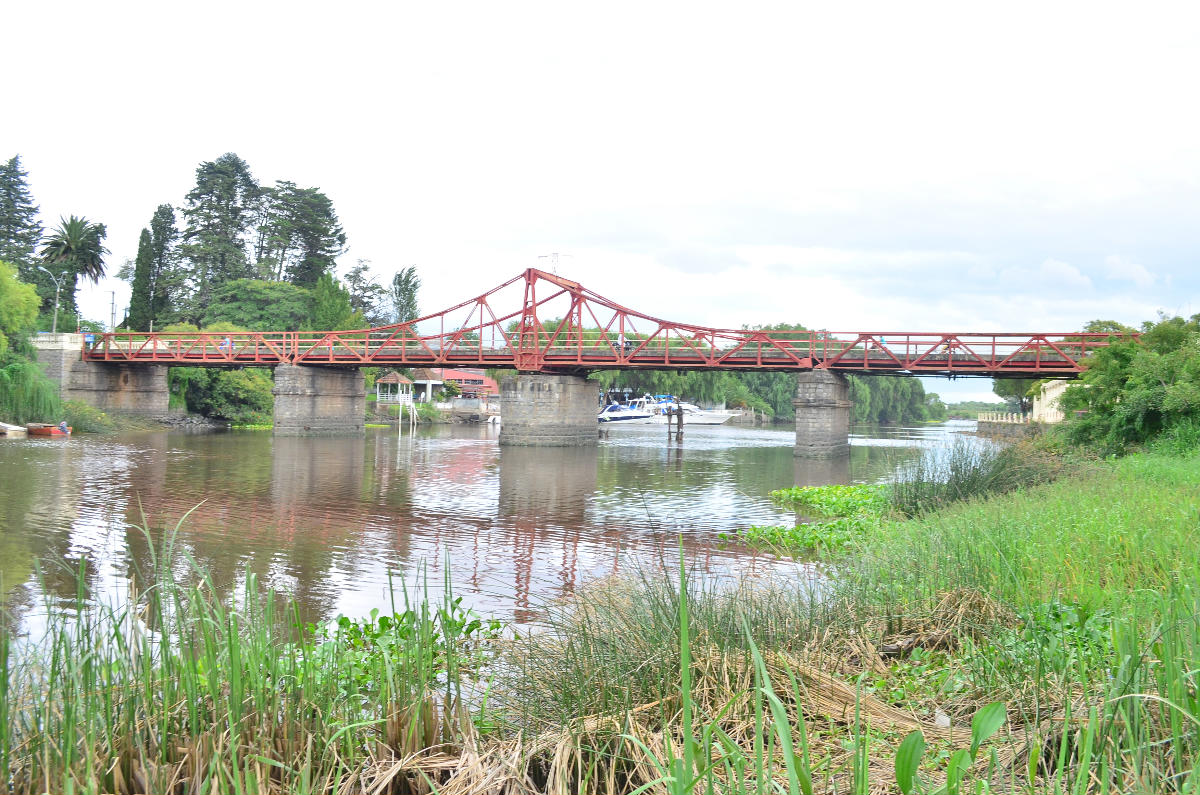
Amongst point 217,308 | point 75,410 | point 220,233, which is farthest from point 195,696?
point 220,233

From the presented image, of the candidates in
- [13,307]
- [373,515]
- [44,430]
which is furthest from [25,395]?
[373,515]

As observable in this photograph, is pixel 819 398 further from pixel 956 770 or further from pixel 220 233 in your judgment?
pixel 220 233

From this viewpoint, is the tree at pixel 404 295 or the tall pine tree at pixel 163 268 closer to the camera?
the tall pine tree at pixel 163 268

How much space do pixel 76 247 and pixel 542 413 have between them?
4386cm

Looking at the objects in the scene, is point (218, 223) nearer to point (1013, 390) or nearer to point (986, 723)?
point (1013, 390)

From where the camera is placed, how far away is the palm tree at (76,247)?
6462 cm

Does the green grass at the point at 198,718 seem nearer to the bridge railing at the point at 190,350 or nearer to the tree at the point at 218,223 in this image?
the bridge railing at the point at 190,350

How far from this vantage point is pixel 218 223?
2694 inches

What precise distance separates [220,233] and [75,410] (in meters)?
32.9

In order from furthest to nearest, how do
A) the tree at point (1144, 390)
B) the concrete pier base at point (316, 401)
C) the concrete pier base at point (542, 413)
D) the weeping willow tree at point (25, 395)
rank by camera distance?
the concrete pier base at point (316, 401), the concrete pier base at point (542, 413), the weeping willow tree at point (25, 395), the tree at point (1144, 390)

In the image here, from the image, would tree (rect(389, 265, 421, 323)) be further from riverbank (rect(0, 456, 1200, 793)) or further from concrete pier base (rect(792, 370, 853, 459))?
riverbank (rect(0, 456, 1200, 793))

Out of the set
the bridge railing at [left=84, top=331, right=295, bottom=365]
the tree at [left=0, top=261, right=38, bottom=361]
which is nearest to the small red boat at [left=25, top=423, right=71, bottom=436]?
the tree at [left=0, top=261, right=38, bottom=361]

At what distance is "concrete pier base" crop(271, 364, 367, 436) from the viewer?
4506 centimetres

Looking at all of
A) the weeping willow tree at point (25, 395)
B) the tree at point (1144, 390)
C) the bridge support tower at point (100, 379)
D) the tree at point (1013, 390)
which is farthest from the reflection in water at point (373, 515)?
the tree at point (1013, 390)
